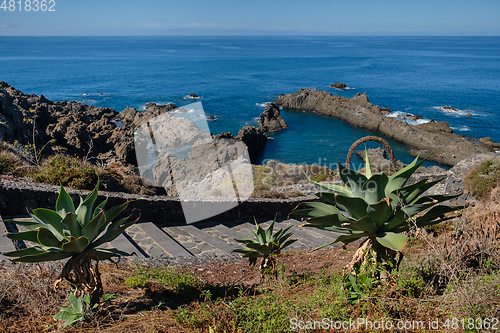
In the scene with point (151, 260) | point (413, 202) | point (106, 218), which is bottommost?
point (151, 260)

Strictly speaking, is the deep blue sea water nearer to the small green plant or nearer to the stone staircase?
the stone staircase

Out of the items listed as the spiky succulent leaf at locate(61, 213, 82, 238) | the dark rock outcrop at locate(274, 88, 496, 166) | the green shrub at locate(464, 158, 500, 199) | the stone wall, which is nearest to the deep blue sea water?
the dark rock outcrop at locate(274, 88, 496, 166)

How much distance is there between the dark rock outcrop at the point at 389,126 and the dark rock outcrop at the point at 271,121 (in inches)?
355

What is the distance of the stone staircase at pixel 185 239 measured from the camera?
19.9 ft

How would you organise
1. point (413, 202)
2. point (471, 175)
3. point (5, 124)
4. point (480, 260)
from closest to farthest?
point (413, 202)
point (480, 260)
point (471, 175)
point (5, 124)

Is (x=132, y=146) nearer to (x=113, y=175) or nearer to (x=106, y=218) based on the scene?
(x=113, y=175)

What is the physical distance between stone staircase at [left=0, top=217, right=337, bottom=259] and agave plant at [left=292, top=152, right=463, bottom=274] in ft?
8.97

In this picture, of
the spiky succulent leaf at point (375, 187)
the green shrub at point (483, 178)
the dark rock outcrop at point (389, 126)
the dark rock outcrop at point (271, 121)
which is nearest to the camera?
the spiky succulent leaf at point (375, 187)

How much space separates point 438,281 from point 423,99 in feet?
188

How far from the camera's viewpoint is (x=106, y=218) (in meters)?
2.97

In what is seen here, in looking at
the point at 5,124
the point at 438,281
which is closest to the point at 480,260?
the point at 438,281

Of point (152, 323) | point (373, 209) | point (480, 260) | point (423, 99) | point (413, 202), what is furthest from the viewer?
point (423, 99)

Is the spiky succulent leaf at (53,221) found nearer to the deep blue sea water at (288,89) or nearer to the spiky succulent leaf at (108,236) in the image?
the spiky succulent leaf at (108,236)

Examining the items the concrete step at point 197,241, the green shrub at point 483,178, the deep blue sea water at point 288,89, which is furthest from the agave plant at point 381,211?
the deep blue sea water at point 288,89
